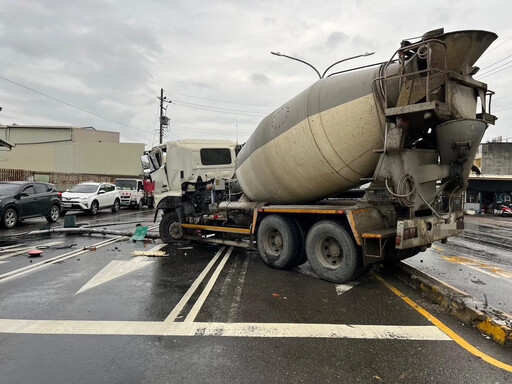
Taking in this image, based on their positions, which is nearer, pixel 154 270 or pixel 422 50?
pixel 422 50

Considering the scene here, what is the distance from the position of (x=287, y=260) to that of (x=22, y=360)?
14.9 ft

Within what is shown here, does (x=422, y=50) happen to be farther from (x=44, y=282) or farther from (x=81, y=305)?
(x=44, y=282)

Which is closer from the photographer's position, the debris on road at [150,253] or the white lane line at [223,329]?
the white lane line at [223,329]

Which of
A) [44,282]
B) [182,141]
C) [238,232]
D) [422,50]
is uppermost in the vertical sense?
[422,50]

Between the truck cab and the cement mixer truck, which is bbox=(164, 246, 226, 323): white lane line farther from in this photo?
the truck cab

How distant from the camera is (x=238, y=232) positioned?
847cm

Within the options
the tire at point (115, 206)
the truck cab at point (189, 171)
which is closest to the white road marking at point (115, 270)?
the truck cab at point (189, 171)

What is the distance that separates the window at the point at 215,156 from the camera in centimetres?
1062

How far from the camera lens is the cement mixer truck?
5.24 meters

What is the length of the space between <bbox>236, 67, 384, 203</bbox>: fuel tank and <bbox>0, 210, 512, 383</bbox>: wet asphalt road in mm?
1830

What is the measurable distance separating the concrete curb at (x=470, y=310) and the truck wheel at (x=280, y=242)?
7.04 ft

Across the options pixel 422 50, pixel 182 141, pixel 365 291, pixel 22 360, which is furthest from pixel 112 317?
pixel 182 141

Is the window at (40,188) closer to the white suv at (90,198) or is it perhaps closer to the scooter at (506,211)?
the white suv at (90,198)

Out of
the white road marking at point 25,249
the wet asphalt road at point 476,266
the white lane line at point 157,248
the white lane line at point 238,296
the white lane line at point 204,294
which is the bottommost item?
the white road marking at point 25,249
